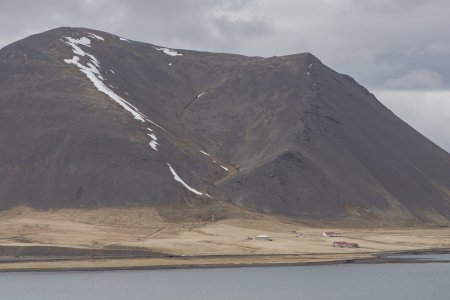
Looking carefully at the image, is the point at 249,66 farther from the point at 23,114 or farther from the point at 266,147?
the point at 23,114

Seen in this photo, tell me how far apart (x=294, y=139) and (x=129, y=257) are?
192 ft

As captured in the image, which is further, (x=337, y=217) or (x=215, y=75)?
(x=215, y=75)

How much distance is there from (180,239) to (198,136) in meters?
52.9

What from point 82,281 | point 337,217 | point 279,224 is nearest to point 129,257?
point 82,281

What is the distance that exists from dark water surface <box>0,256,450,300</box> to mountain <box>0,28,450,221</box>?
142 feet

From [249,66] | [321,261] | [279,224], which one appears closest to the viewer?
[321,261]

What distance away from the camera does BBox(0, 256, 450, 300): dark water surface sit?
59906 mm

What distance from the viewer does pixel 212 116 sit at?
154 metres

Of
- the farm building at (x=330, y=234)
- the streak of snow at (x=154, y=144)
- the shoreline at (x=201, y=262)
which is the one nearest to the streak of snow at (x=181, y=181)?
the streak of snow at (x=154, y=144)

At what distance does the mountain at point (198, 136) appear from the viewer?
120 m

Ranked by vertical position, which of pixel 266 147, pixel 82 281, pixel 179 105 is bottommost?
pixel 82 281

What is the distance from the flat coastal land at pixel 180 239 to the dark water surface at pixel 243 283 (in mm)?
3950

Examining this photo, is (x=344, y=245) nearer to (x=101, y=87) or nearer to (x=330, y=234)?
(x=330, y=234)

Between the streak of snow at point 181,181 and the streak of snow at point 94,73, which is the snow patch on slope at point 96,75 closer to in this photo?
the streak of snow at point 94,73
